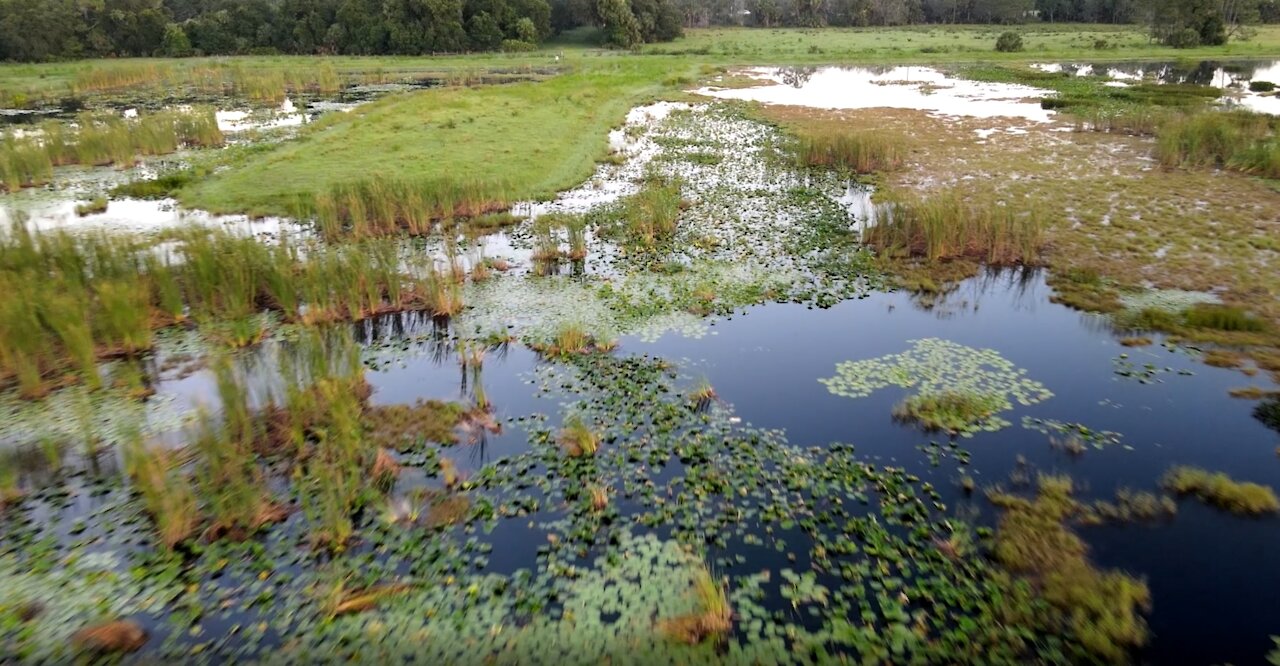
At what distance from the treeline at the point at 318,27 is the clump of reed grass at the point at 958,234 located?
56.5 m

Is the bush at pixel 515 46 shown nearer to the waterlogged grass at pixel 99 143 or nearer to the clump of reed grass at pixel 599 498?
the waterlogged grass at pixel 99 143

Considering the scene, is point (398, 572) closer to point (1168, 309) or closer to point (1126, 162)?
point (1168, 309)

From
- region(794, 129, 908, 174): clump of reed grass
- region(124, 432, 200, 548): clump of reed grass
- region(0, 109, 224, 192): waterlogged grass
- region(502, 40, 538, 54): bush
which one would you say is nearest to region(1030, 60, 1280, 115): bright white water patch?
region(794, 129, 908, 174): clump of reed grass

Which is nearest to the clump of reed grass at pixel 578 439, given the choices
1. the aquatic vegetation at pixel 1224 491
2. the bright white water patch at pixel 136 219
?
the aquatic vegetation at pixel 1224 491

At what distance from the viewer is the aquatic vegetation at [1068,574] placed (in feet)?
18.9

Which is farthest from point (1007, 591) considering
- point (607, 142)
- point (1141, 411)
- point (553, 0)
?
point (553, 0)

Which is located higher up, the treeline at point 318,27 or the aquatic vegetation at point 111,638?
the treeline at point 318,27

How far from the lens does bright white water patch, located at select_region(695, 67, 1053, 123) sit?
3173 cm

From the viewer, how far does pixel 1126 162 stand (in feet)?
68.6

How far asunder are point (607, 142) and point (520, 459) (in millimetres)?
19973

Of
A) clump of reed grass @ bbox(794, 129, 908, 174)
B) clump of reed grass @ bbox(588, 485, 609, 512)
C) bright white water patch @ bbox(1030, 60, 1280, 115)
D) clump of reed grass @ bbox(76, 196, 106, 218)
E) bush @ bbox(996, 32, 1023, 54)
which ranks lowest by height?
clump of reed grass @ bbox(588, 485, 609, 512)

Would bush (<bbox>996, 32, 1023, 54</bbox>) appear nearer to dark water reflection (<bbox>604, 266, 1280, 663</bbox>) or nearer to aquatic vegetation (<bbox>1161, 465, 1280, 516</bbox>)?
dark water reflection (<bbox>604, 266, 1280, 663</bbox>)

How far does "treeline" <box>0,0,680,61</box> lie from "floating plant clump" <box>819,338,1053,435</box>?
61175mm

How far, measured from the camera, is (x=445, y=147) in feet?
78.1
